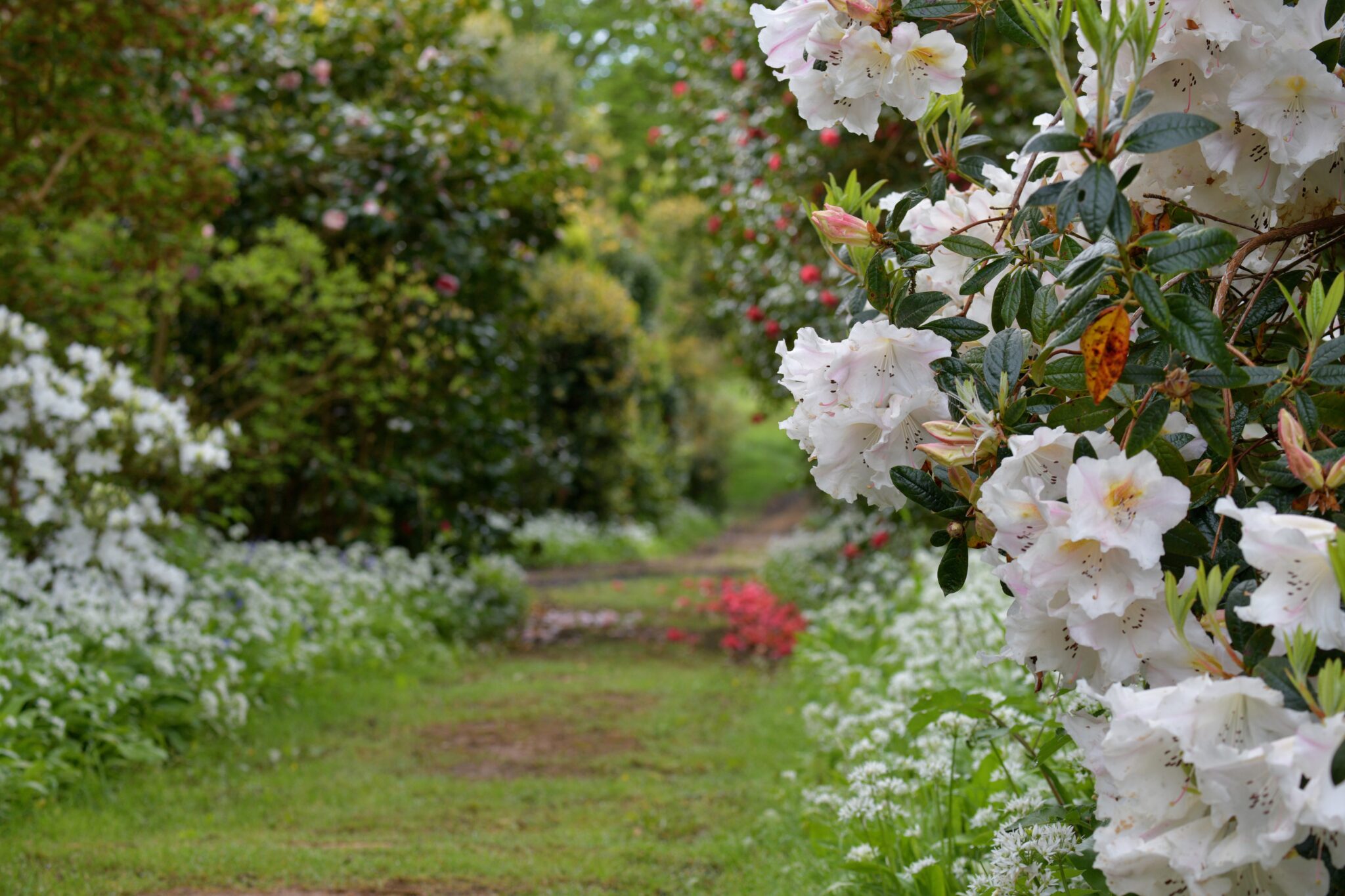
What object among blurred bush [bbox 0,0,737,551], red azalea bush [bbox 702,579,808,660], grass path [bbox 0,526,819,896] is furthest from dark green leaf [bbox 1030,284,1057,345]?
red azalea bush [bbox 702,579,808,660]

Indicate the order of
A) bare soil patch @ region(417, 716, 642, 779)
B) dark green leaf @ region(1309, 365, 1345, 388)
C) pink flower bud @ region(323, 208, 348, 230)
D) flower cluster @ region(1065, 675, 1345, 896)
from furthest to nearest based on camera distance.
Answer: pink flower bud @ region(323, 208, 348, 230) < bare soil patch @ region(417, 716, 642, 779) < dark green leaf @ region(1309, 365, 1345, 388) < flower cluster @ region(1065, 675, 1345, 896)

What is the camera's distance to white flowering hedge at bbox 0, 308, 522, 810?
390 centimetres

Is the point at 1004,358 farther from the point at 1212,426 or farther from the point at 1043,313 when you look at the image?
the point at 1212,426

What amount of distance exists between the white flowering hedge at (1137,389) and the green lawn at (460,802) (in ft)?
5.45

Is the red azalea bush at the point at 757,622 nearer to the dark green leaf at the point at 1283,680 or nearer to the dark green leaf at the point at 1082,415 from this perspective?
the dark green leaf at the point at 1082,415

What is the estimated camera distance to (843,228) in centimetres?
173

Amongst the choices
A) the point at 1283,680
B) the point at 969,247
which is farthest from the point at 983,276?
the point at 1283,680

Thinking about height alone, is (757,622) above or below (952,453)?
below

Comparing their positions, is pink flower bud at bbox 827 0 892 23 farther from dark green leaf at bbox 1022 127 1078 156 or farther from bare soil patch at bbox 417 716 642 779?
bare soil patch at bbox 417 716 642 779

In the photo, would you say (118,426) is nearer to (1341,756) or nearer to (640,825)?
(640,825)

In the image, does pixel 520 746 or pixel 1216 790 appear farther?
pixel 520 746

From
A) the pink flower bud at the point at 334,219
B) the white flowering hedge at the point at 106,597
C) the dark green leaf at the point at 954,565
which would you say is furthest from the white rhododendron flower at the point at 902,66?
the pink flower bud at the point at 334,219

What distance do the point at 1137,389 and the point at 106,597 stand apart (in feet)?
13.7

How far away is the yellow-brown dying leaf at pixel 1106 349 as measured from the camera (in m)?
1.41
